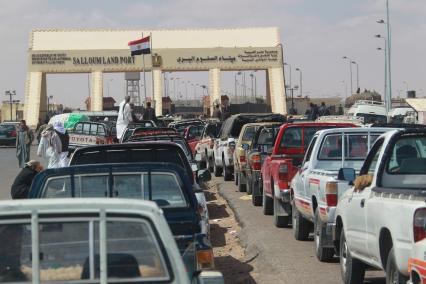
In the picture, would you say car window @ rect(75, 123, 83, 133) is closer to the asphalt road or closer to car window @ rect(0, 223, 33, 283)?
the asphalt road

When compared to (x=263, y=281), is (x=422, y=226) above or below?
above

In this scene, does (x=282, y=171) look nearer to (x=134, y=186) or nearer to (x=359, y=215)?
(x=134, y=186)

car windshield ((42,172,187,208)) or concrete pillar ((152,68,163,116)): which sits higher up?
concrete pillar ((152,68,163,116))

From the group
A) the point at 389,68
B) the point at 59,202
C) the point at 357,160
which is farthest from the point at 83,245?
Answer: the point at 389,68

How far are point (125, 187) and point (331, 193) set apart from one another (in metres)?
2.85

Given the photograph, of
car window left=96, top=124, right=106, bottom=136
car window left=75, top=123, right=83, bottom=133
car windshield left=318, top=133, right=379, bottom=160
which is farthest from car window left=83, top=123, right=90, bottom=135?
car windshield left=318, top=133, right=379, bottom=160

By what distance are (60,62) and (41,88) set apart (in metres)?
3.73

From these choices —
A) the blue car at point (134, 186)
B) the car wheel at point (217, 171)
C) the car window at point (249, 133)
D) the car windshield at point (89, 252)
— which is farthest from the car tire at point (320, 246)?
the car wheel at point (217, 171)

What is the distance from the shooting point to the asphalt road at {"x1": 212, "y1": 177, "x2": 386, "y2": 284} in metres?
10.5

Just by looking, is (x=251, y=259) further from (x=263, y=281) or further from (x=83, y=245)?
(x=83, y=245)

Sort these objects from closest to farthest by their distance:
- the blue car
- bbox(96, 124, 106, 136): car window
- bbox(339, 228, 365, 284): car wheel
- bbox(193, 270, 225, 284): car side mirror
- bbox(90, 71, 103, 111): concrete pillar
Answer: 1. bbox(193, 270, 225, 284): car side mirror
2. the blue car
3. bbox(339, 228, 365, 284): car wheel
4. bbox(96, 124, 106, 136): car window
5. bbox(90, 71, 103, 111): concrete pillar

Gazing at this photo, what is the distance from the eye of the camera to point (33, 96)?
7625 cm

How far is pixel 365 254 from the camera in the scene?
8.55 metres

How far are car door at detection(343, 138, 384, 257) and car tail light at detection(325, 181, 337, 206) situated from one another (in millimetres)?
1033
